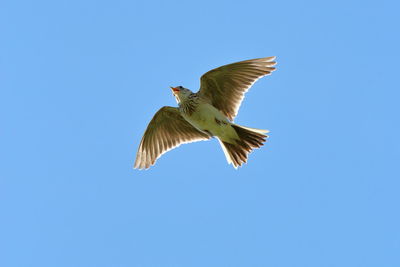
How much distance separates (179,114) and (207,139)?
0.95 m

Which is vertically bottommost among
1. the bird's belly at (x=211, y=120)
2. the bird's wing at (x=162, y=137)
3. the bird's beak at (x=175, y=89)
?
the bird's belly at (x=211, y=120)

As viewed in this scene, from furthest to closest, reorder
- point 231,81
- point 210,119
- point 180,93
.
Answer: point 231,81 → point 180,93 → point 210,119

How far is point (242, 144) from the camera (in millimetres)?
14023

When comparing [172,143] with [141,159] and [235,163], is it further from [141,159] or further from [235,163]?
[235,163]

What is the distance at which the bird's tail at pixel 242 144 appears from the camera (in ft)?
45.3

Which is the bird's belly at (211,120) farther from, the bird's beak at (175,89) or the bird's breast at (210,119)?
the bird's beak at (175,89)

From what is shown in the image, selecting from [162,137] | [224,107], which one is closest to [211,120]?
[224,107]

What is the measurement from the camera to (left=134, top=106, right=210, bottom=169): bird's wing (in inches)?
597

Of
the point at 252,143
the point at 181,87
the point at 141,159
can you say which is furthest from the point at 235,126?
the point at 141,159

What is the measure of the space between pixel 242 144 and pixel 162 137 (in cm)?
222

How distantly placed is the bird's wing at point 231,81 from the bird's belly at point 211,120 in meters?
0.53

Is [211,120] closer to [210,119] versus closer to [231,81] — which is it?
[210,119]

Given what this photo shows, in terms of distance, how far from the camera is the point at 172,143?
15383 millimetres

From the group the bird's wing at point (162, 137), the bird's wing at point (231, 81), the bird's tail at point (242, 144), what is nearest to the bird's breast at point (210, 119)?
the bird's tail at point (242, 144)
